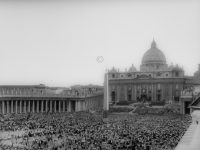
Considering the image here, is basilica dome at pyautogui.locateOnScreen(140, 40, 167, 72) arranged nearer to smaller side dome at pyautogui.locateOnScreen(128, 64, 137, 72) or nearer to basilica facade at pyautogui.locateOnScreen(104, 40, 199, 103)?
basilica facade at pyautogui.locateOnScreen(104, 40, 199, 103)

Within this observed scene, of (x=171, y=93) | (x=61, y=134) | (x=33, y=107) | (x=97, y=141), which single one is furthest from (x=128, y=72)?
(x=97, y=141)

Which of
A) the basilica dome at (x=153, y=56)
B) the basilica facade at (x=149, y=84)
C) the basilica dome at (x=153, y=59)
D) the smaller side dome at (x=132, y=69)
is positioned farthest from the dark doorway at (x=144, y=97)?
the basilica dome at (x=153, y=56)

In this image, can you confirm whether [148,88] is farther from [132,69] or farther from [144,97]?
[132,69]

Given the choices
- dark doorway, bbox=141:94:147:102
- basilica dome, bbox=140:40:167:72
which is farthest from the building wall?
basilica dome, bbox=140:40:167:72

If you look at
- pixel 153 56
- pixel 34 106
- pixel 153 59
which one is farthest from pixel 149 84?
pixel 34 106

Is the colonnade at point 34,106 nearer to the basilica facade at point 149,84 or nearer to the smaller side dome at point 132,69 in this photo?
the basilica facade at point 149,84

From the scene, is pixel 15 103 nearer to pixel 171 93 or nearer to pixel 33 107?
pixel 33 107
